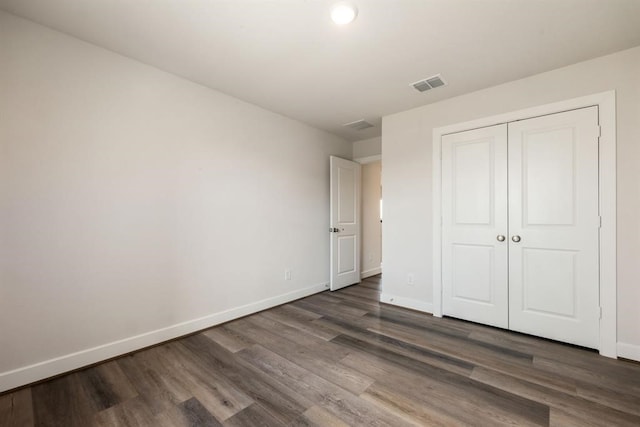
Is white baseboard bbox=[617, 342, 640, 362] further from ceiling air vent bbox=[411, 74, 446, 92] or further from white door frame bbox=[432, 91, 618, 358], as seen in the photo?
ceiling air vent bbox=[411, 74, 446, 92]

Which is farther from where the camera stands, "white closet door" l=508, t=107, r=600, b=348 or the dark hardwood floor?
"white closet door" l=508, t=107, r=600, b=348

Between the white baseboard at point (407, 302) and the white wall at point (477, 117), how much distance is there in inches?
0.5

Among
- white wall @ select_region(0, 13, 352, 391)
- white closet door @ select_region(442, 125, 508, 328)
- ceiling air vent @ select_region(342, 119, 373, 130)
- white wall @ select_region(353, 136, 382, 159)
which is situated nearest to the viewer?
white wall @ select_region(0, 13, 352, 391)

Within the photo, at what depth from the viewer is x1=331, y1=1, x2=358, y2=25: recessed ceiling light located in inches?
69.1

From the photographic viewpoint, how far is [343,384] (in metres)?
1.87

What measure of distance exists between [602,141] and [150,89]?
3993mm

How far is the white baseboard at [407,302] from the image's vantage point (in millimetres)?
3270

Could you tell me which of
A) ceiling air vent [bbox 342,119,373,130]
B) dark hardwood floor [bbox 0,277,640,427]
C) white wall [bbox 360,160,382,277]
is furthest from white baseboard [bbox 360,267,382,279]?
ceiling air vent [bbox 342,119,373,130]

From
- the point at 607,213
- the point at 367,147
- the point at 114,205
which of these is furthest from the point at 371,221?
the point at 114,205

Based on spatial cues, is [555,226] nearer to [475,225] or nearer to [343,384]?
[475,225]

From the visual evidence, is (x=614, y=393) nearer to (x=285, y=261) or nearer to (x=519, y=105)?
(x=519, y=105)

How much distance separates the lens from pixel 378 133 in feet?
14.5

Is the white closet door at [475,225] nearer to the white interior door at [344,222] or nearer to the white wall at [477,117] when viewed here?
the white wall at [477,117]

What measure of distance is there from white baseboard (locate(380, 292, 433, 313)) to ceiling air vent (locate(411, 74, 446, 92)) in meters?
2.46
